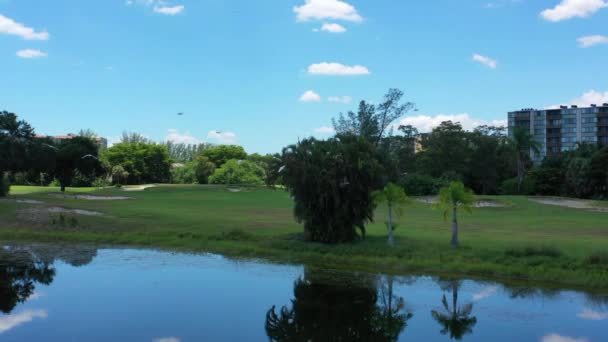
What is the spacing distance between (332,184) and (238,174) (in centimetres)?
8178

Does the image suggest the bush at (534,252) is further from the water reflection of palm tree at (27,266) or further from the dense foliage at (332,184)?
the water reflection of palm tree at (27,266)

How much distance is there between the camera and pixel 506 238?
86.9ft

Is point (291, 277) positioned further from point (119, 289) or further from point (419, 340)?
point (419, 340)

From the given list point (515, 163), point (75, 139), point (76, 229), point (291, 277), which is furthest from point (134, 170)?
point (291, 277)

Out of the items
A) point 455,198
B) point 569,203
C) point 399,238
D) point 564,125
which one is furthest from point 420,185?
point 564,125

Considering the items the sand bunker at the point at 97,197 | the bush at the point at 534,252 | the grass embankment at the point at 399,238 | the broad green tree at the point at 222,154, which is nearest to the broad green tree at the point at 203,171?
the broad green tree at the point at 222,154

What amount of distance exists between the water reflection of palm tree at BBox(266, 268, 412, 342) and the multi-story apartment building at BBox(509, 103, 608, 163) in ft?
406

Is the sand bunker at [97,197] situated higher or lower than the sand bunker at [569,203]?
lower

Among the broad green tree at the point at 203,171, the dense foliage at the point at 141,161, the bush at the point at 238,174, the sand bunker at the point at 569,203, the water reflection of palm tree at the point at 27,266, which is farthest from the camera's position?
the broad green tree at the point at 203,171

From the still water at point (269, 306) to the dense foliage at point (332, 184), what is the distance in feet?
13.5

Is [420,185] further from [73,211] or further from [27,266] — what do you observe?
[27,266]

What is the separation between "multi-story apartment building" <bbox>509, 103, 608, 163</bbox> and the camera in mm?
130375

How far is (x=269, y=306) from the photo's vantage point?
15.7 meters

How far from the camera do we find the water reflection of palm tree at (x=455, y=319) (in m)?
13.7
